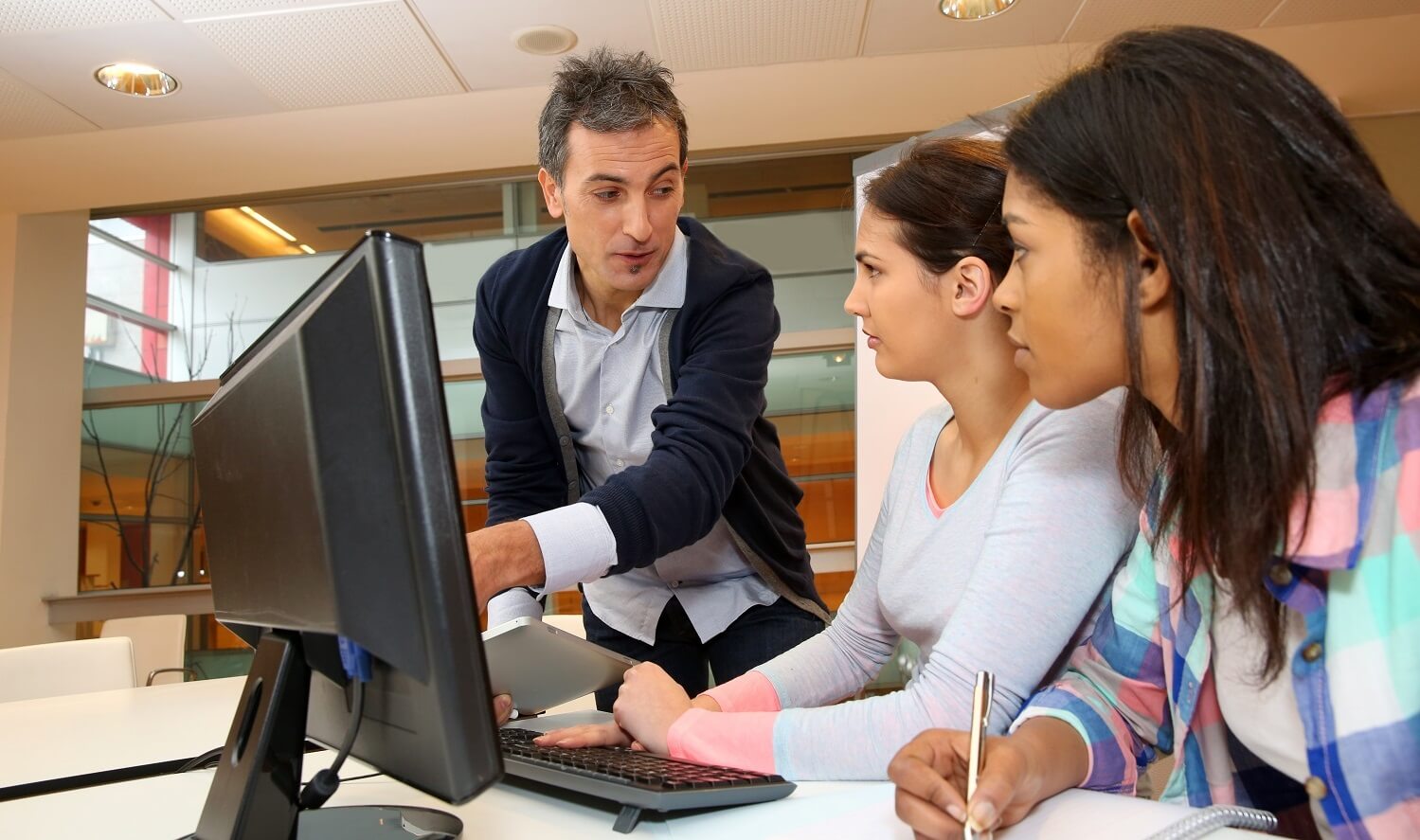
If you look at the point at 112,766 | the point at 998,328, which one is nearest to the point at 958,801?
the point at 998,328

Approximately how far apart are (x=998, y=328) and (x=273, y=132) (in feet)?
Result: 12.6

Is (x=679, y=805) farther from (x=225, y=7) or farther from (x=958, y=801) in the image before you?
(x=225, y=7)

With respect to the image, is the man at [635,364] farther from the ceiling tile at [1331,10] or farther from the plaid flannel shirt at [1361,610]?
the ceiling tile at [1331,10]

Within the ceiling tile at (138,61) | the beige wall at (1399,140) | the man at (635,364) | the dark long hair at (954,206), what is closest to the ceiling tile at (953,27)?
the beige wall at (1399,140)

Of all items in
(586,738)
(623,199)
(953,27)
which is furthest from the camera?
(953,27)

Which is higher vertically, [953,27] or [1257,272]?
[953,27]

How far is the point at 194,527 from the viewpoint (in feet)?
16.6

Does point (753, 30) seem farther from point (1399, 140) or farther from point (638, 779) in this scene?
point (638, 779)

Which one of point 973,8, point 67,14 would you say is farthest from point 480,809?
point 67,14

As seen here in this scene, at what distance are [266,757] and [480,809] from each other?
0.22 m

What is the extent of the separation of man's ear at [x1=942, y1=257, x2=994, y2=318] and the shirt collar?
Result: 0.60 m

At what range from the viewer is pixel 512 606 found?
5.21 feet

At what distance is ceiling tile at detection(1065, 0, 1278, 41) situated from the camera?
11.5 feet

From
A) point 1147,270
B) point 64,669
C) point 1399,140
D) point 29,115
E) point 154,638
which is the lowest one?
point 154,638
